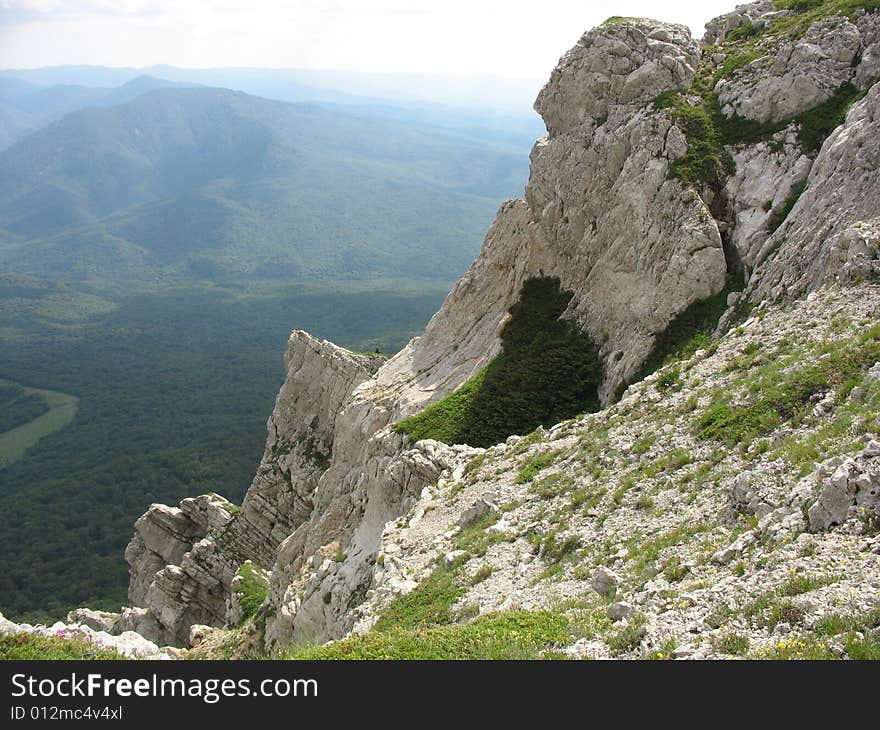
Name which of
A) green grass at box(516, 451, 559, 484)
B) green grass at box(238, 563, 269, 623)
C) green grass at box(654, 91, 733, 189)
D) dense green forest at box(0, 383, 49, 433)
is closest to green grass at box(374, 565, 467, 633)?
green grass at box(516, 451, 559, 484)

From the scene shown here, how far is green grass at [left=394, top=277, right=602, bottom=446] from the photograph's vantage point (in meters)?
30.7

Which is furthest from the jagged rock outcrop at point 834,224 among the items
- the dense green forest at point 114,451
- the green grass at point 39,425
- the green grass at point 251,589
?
the green grass at point 39,425

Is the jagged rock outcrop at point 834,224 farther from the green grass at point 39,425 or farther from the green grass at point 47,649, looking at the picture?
the green grass at point 39,425

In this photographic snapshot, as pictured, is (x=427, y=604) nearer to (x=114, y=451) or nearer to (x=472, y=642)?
(x=472, y=642)

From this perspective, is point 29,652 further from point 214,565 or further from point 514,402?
point 214,565

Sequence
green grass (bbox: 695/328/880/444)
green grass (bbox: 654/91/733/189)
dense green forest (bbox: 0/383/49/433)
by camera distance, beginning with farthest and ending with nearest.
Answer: dense green forest (bbox: 0/383/49/433) → green grass (bbox: 654/91/733/189) → green grass (bbox: 695/328/880/444)

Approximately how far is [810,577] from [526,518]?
9.18 metres

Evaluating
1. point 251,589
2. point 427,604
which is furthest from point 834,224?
point 251,589

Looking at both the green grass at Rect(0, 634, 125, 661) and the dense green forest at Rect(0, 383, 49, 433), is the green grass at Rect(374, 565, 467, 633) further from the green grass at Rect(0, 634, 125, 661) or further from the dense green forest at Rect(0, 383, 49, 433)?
the dense green forest at Rect(0, 383, 49, 433)

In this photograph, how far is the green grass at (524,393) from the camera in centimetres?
3073

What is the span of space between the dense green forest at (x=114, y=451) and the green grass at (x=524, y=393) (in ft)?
156

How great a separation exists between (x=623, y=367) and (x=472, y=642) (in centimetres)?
1902

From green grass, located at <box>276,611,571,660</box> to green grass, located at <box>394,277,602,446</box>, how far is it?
17717mm

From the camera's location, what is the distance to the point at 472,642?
11.7 m
